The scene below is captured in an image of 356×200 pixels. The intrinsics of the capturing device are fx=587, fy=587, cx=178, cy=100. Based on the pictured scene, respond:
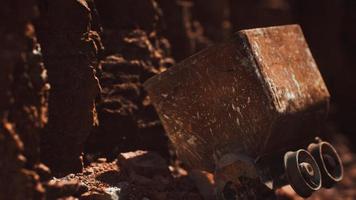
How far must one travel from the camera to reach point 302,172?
430cm

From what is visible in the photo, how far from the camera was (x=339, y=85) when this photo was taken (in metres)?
9.63

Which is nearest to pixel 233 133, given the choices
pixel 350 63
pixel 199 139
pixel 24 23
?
pixel 199 139

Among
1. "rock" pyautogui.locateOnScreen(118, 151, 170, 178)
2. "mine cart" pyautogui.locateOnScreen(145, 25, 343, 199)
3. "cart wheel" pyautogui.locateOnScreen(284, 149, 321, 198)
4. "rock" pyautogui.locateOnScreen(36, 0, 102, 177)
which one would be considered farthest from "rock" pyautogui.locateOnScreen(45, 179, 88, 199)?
"cart wheel" pyautogui.locateOnScreen(284, 149, 321, 198)

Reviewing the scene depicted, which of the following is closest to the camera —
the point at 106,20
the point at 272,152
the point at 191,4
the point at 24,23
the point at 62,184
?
the point at 24,23

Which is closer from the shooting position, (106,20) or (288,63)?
(288,63)

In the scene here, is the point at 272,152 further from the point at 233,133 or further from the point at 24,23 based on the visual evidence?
the point at 24,23

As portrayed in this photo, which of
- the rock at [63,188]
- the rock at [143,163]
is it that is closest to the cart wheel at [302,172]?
the rock at [143,163]

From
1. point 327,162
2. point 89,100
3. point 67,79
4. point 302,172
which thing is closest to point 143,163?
point 89,100

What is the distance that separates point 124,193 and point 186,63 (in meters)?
1.06

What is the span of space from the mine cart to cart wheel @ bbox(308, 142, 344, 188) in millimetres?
11

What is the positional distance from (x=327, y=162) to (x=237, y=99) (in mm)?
1117

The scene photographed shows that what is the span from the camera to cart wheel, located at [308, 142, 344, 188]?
183 inches

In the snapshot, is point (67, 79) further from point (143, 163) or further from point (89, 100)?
point (143, 163)

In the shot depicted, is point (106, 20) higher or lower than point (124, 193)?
higher
